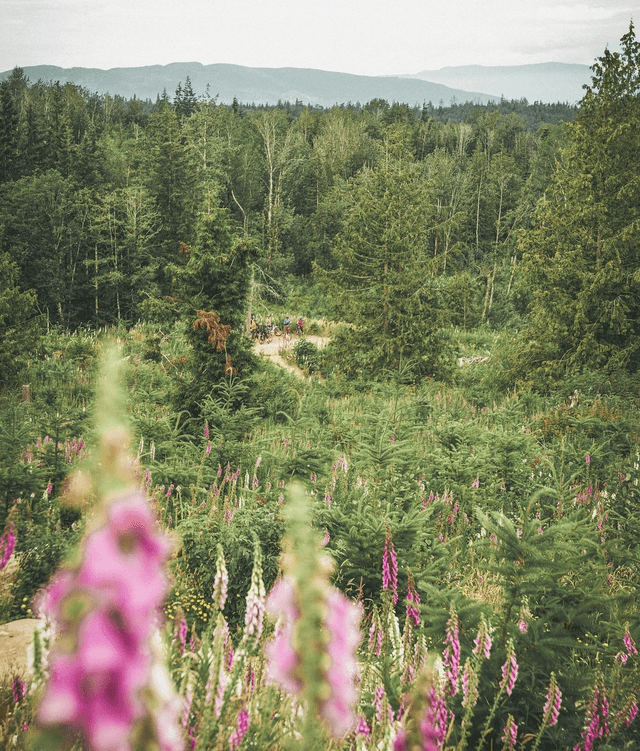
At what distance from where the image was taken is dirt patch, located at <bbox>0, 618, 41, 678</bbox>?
2.59m

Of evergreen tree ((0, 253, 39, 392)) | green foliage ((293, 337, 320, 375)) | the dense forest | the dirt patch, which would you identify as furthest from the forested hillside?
the dirt patch

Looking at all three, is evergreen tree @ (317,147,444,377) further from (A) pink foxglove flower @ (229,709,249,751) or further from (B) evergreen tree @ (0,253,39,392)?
(A) pink foxglove flower @ (229,709,249,751)

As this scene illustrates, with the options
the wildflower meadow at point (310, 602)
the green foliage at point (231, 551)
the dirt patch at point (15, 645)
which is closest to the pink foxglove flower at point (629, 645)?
the wildflower meadow at point (310, 602)

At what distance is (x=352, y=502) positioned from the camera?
16.7 ft

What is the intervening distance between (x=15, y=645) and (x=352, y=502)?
9.37 ft

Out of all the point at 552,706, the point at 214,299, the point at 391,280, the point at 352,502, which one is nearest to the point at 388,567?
the point at 552,706

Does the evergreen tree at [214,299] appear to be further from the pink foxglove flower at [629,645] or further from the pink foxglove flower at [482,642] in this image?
the pink foxglove flower at [482,642]

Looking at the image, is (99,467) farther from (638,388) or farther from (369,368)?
(369,368)

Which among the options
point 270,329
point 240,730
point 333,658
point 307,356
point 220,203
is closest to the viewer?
point 333,658

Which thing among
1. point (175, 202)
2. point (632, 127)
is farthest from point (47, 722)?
point (175, 202)

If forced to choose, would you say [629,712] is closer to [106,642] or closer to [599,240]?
[106,642]

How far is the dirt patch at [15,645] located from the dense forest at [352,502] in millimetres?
128

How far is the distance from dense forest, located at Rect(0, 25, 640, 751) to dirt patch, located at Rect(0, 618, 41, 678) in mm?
128

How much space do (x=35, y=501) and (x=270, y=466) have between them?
3.33 metres
